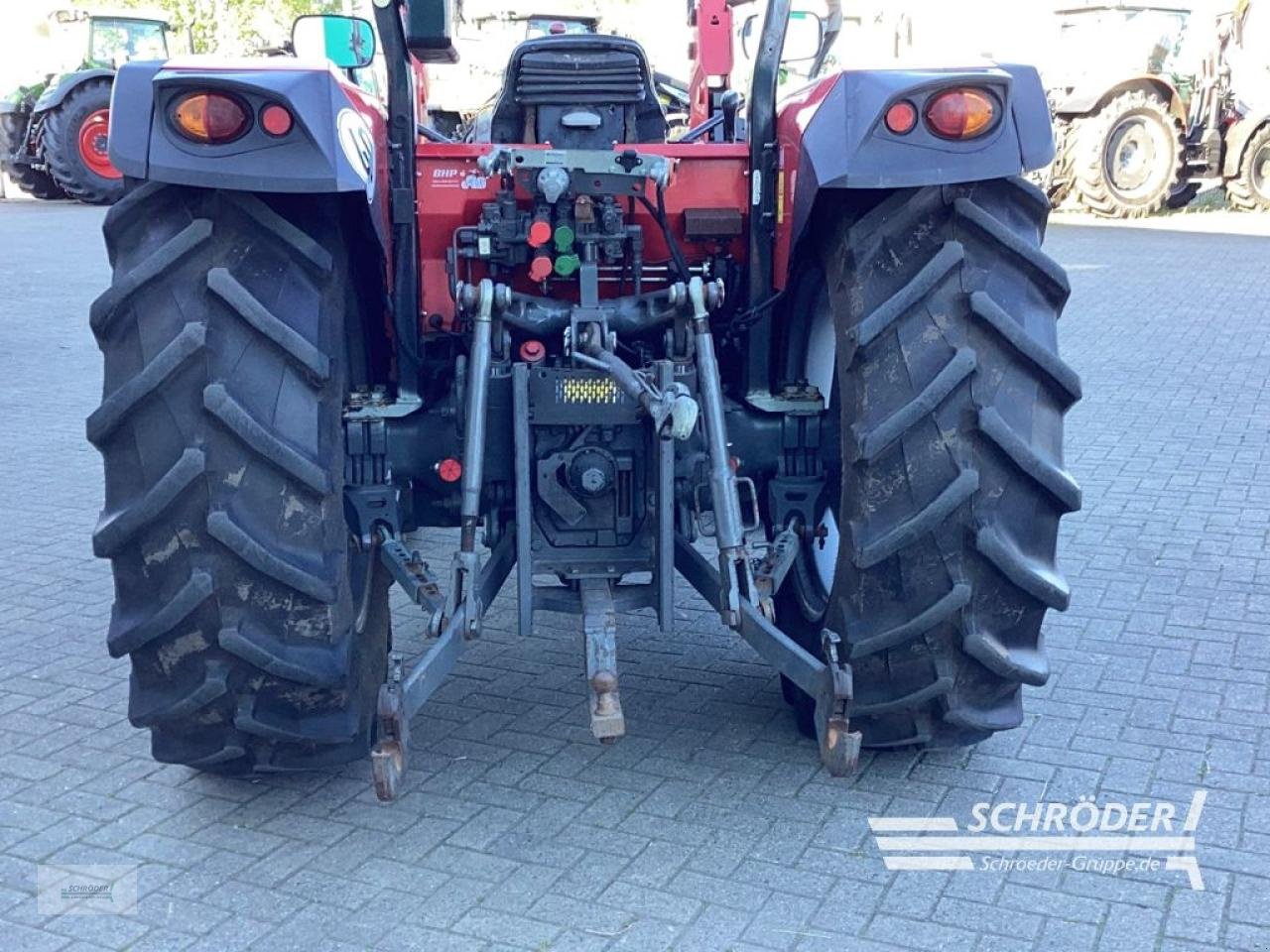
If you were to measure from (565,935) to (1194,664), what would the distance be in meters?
2.54

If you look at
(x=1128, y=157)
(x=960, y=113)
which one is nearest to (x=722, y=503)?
(x=960, y=113)

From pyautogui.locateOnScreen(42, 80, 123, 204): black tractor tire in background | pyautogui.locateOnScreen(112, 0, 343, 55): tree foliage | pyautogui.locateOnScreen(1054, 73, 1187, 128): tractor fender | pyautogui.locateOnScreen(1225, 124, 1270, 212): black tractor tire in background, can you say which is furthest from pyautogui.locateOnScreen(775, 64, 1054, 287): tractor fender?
pyautogui.locateOnScreen(112, 0, 343, 55): tree foliage

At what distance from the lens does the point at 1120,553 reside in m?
5.98

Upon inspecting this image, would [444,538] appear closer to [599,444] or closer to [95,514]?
[95,514]

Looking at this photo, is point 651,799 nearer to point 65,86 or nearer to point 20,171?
point 65,86

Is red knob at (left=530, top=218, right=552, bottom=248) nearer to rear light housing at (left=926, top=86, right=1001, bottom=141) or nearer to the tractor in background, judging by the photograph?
rear light housing at (left=926, top=86, right=1001, bottom=141)

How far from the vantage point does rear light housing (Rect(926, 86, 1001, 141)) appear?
350cm

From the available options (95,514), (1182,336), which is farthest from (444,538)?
(1182,336)

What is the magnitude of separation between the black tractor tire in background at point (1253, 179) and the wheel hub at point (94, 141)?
50.7ft

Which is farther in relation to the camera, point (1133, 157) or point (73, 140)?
point (73, 140)

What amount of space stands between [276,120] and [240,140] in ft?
0.31

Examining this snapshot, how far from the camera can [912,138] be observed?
11.5 ft

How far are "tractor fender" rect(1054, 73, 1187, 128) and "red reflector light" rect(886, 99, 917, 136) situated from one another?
16.4 meters

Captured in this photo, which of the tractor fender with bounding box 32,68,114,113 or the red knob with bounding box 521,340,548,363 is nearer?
the red knob with bounding box 521,340,548,363
